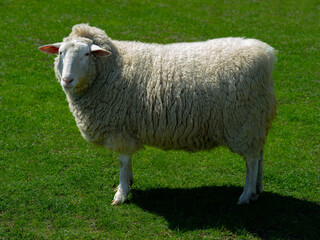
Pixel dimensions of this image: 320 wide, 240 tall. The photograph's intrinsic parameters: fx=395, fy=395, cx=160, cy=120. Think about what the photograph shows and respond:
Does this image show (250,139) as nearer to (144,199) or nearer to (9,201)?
(144,199)

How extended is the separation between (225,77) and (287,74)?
6024mm

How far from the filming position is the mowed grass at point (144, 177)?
569cm

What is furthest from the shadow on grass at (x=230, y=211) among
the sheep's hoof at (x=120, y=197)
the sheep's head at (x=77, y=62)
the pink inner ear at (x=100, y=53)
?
the pink inner ear at (x=100, y=53)

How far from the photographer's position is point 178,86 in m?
5.82

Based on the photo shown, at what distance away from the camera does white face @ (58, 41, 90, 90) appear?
563 cm

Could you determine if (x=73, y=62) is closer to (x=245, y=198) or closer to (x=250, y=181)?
(x=250, y=181)

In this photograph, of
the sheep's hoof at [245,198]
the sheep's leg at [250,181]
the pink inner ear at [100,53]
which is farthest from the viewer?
the sheep's hoof at [245,198]

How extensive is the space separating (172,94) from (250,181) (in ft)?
5.98

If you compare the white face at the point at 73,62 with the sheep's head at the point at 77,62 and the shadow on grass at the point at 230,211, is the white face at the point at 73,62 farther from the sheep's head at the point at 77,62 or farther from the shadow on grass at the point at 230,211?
the shadow on grass at the point at 230,211

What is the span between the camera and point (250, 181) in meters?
6.12

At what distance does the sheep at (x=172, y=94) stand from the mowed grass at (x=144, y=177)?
54 centimetres

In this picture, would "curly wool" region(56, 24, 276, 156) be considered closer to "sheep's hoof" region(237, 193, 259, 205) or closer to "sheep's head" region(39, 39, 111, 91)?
"sheep's head" region(39, 39, 111, 91)

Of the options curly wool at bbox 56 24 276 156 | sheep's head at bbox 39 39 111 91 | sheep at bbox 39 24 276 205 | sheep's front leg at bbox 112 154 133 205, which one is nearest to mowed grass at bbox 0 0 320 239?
sheep's front leg at bbox 112 154 133 205

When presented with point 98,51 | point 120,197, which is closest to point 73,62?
point 98,51
